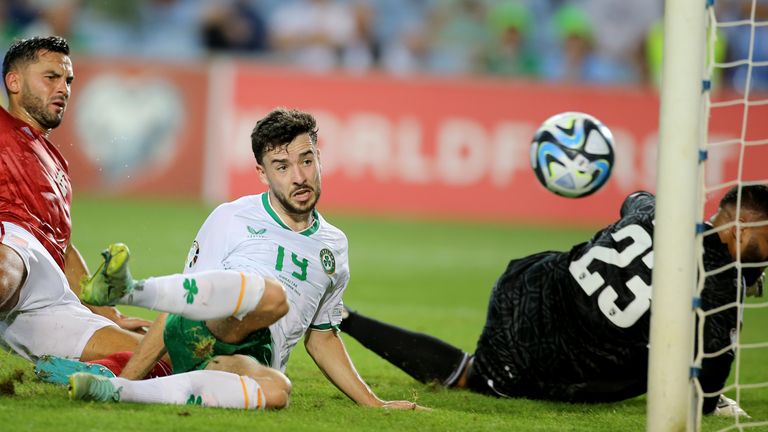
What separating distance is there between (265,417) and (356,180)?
10301 millimetres

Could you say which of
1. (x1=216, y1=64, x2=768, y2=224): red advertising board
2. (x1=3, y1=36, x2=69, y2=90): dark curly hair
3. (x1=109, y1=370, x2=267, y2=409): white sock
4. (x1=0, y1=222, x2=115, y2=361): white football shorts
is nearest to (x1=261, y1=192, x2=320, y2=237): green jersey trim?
(x1=109, y1=370, x2=267, y2=409): white sock

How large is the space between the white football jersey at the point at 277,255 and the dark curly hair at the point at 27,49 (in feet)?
4.09

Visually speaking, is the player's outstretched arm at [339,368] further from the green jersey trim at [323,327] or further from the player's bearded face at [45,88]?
the player's bearded face at [45,88]

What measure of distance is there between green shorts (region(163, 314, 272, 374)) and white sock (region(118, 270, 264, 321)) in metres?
0.27

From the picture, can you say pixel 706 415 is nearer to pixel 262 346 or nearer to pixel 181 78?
pixel 262 346

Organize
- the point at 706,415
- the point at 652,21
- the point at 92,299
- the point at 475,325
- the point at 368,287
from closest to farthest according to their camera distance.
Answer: the point at 92,299, the point at 706,415, the point at 475,325, the point at 368,287, the point at 652,21

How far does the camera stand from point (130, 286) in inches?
165

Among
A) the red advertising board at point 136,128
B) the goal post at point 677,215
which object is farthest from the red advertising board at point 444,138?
the goal post at point 677,215

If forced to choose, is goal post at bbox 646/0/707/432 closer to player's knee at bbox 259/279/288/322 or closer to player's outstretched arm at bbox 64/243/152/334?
player's knee at bbox 259/279/288/322

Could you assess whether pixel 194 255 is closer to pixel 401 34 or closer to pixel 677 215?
pixel 677 215

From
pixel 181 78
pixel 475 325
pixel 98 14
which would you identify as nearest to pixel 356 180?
pixel 181 78

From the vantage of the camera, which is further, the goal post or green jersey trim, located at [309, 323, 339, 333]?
green jersey trim, located at [309, 323, 339, 333]

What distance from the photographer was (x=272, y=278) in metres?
4.52

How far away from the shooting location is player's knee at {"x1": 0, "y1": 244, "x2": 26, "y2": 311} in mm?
4922
